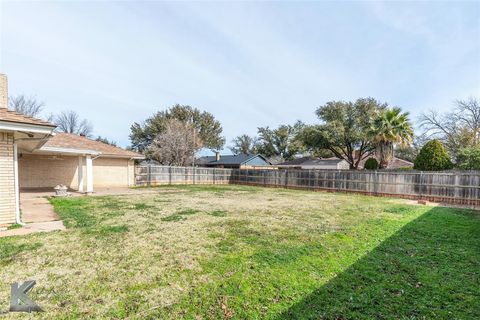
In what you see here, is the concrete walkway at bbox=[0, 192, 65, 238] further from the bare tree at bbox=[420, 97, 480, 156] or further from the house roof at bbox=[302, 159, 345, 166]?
the bare tree at bbox=[420, 97, 480, 156]

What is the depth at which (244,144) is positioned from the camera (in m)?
45.6

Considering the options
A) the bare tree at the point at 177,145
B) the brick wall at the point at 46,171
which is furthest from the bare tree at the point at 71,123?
the brick wall at the point at 46,171

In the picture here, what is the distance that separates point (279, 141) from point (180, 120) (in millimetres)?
15649

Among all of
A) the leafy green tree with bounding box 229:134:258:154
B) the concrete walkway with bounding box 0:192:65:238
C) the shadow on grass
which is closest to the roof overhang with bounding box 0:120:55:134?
the concrete walkway with bounding box 0:192:65:238

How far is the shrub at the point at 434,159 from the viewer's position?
45.7 feet

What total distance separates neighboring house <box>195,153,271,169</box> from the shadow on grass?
27698 millimetres

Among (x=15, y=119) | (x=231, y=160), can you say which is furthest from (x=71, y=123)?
(x=15, y=119)

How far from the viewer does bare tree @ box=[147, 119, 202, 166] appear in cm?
2748

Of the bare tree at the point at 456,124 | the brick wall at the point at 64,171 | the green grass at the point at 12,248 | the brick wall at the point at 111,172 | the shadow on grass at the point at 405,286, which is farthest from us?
the bare tree at the point at 456,124

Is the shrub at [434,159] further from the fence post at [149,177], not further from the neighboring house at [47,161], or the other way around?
the fence post at [149,177]

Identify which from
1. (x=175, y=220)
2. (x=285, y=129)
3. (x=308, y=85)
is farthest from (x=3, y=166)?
(x=285, y=129)

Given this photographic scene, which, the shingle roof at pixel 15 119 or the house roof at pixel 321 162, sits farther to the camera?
the house roof at pixel 321 162

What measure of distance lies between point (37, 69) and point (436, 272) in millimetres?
18357

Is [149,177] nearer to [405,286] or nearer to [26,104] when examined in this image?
[405,286]
